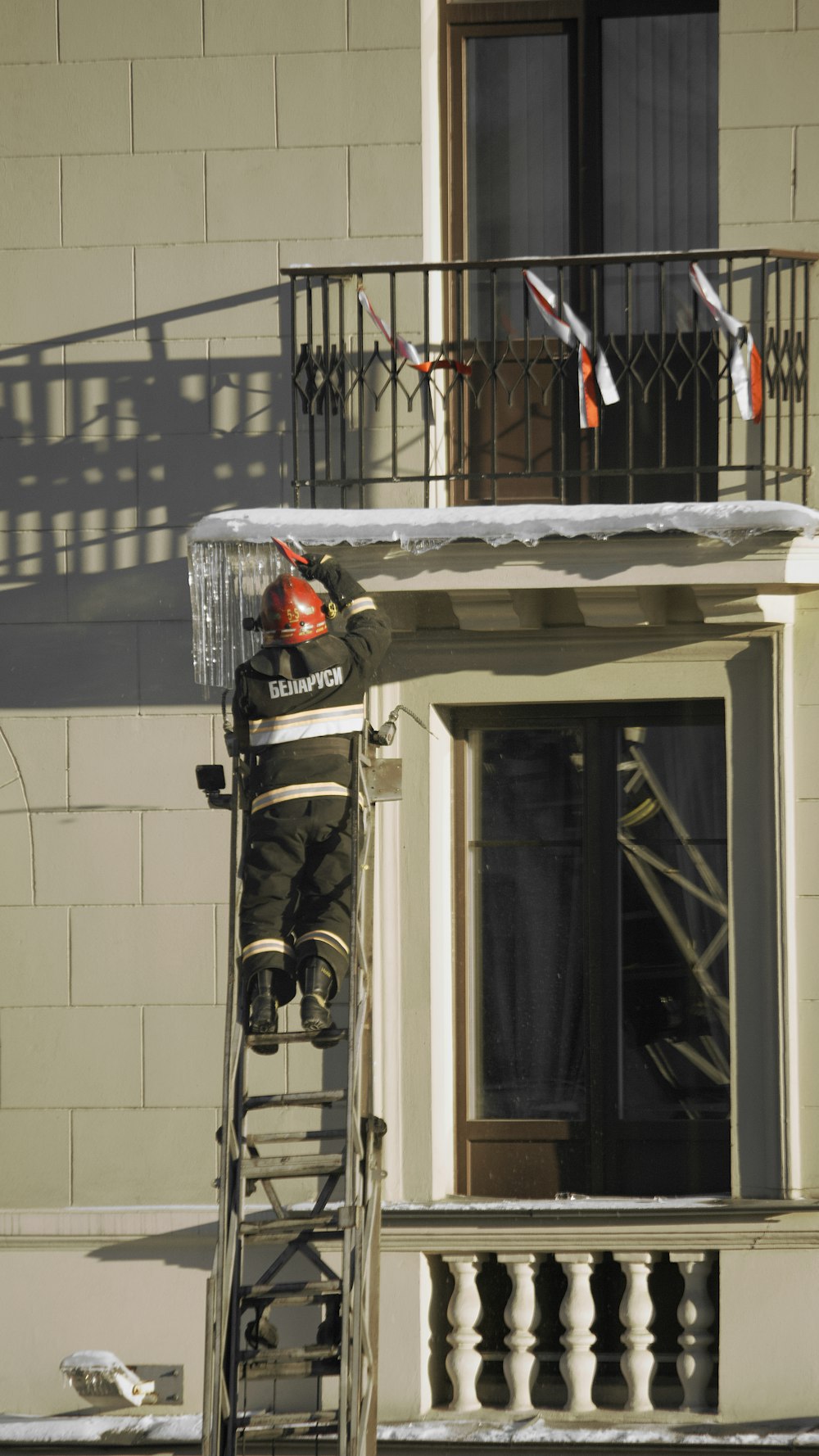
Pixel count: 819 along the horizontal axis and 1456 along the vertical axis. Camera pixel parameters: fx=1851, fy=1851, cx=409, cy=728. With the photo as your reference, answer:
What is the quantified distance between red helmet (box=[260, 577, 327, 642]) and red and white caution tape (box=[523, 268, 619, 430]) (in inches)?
81.3

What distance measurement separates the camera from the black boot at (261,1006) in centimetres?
810

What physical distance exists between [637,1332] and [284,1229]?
7.99 feet

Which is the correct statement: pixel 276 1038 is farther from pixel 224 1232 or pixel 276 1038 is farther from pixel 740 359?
pixel 740 359

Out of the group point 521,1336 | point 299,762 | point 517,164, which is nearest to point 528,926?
point 521,1336

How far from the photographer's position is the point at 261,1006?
8133 millimetres

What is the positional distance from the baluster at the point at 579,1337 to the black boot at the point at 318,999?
7.09 feet

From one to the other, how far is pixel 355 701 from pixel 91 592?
230 cm

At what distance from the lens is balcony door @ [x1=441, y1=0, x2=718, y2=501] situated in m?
10.5

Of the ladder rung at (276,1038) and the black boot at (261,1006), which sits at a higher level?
the black boot at (261,1006)

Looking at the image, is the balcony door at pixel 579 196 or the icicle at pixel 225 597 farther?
the balcony door at pixel 579 196

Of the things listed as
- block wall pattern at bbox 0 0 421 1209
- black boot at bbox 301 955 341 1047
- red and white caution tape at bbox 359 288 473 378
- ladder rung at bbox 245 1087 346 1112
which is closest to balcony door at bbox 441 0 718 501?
red and white caution tape at bbox 359 288 473 378

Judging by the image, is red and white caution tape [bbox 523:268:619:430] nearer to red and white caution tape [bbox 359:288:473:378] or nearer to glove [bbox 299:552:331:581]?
red and white caution tape [bbox 359:288:473:378]

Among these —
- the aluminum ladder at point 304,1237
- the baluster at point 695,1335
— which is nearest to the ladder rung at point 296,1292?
the aluminum ladder at point 304,1237

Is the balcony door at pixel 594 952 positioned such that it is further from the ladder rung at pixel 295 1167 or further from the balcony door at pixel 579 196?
the ladder rung at pixel 295 1167
